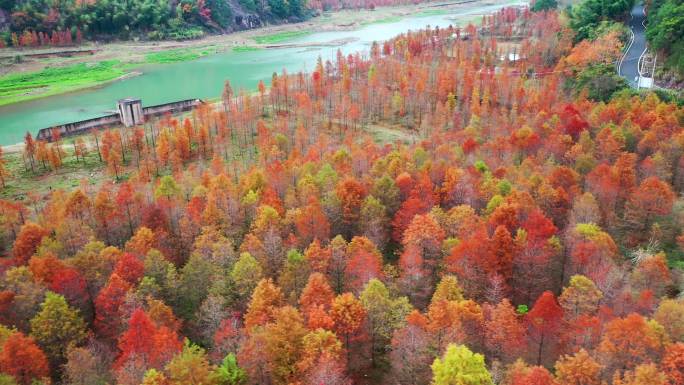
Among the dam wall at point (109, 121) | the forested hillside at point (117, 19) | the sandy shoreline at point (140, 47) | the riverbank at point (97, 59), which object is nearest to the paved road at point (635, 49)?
the dam wall at point (109, 121)

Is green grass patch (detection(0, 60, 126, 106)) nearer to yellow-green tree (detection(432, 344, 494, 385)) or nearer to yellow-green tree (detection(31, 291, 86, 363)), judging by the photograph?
yellow-green tree (detection(31, 291, 86, 363))

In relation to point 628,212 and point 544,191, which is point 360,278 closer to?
point 544,191

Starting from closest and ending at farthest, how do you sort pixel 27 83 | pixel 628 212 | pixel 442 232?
pixel 442 232
pixel 628 212
pixel 27 83

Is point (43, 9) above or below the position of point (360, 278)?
above

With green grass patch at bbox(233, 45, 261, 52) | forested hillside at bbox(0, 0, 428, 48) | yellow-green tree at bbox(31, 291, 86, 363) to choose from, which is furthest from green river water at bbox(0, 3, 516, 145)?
yellow-green tree at bbox(31, 291, 86, 363)

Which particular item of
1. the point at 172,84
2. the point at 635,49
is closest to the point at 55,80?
the point at 172,84

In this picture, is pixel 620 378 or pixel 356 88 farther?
pixel 356 88

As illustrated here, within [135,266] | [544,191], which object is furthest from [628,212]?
[135,266]
